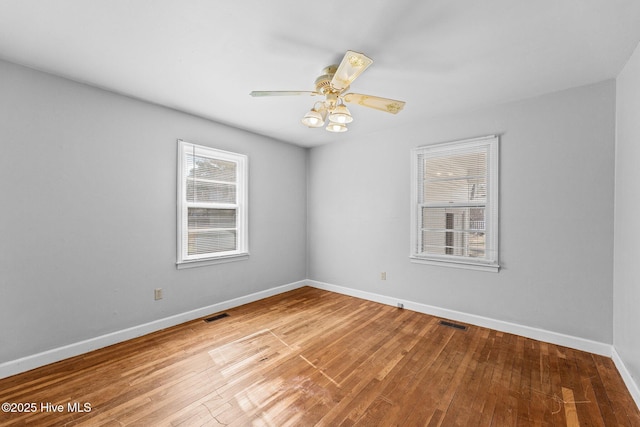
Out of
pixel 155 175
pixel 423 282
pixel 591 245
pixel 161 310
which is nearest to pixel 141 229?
pixel 155 175

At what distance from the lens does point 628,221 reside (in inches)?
86.3

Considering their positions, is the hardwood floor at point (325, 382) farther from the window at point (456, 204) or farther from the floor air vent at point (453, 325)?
the window at point (456, 204)

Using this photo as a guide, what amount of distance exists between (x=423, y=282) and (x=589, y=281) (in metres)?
1.65

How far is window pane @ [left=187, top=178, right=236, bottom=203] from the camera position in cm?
353

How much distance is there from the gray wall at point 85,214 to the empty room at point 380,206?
0.02m

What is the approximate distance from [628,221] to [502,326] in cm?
159

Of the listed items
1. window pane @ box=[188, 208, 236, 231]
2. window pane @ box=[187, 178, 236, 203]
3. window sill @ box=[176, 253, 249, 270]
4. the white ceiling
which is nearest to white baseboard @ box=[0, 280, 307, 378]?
window sill @ box=[176, 253, 249, 270]

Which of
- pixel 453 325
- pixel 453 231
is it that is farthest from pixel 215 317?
pixel 453 231

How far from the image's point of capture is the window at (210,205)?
3.42m

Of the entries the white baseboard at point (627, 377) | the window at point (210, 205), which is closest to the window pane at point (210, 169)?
the window at point (210, 205)

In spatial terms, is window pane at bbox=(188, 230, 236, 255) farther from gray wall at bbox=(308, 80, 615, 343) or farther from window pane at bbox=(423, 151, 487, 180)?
window pane at bbox=(423, 151, 487, 180)

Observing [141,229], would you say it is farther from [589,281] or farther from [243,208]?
[589,281]

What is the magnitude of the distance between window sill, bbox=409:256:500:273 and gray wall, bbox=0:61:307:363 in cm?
273

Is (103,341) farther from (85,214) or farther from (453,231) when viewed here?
(453,231)
